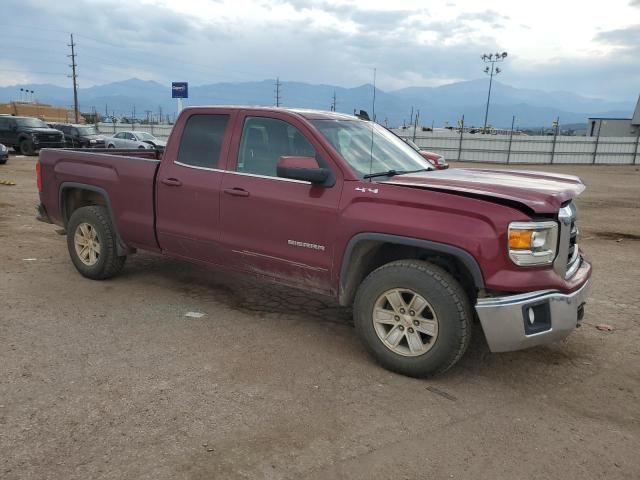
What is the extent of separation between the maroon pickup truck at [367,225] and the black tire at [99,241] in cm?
3

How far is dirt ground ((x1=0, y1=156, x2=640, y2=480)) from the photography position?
2.72 metres

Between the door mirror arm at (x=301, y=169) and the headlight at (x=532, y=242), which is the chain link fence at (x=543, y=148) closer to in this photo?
the door mirror arm at (x=301, y=169)

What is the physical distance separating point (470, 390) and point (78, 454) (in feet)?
8.00

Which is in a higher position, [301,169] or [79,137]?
[301,169]

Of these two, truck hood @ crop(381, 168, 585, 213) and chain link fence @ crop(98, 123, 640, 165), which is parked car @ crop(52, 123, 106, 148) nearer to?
chain link fence @ crop(98, 123, 640, 165)

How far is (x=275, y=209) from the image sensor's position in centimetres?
420

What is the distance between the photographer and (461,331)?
3.44 meters

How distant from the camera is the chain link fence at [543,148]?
33750 mm

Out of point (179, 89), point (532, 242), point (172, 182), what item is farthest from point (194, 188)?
point (179, 89)

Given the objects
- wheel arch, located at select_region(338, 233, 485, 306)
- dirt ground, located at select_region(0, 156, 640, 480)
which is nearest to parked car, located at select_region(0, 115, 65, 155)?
dirt ground, located at select_region(0, 156, 640, 480)

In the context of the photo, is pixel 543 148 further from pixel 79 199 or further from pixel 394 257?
pixel 394 257

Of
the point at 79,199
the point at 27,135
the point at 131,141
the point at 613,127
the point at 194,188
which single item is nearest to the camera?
the point at 194,188

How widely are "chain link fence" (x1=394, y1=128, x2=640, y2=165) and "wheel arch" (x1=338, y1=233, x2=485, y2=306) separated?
30755 millimetres

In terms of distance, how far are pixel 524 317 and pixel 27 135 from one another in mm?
25756
